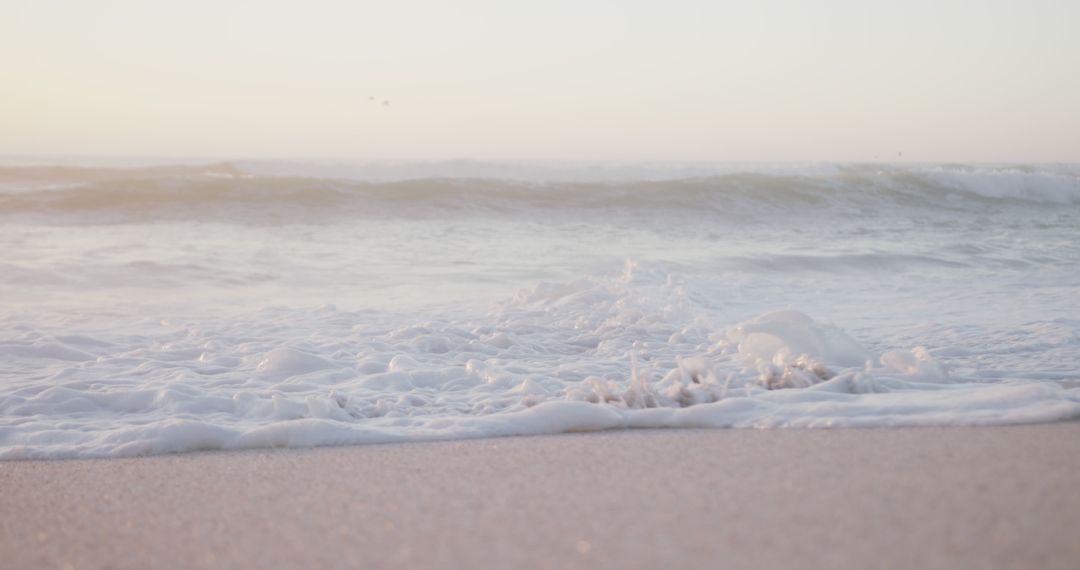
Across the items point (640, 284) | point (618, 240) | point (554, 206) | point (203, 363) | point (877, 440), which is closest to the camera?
point (877, 440)

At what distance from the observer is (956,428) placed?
8.86 ft

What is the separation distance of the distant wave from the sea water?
10 cm

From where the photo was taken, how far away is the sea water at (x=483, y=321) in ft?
9.93

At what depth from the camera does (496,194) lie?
13.4 m

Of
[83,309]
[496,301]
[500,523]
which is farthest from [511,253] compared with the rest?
[500,523]

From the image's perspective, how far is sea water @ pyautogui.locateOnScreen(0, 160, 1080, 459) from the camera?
3027 mm

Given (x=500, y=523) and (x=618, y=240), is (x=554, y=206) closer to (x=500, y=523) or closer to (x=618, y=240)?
(x=618, y=240)

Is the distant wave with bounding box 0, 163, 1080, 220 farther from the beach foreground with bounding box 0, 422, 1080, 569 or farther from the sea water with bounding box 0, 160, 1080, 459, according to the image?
the beach foreground with bounding box 0, 422, 1080, 569

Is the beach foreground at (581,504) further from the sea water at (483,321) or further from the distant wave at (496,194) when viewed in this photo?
the distant wave at (496,194)

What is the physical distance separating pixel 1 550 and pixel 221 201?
10.7m

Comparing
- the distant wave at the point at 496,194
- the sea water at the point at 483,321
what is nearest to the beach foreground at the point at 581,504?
the sea water at the point at 483,321

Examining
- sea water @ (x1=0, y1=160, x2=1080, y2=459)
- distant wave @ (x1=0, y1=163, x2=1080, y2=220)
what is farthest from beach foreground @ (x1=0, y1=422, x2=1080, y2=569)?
distant wave @ (x1=0, y1=163, x2=1080, y2=220)

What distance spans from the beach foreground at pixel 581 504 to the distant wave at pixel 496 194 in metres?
9.46

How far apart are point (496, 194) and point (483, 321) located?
8.55 m
